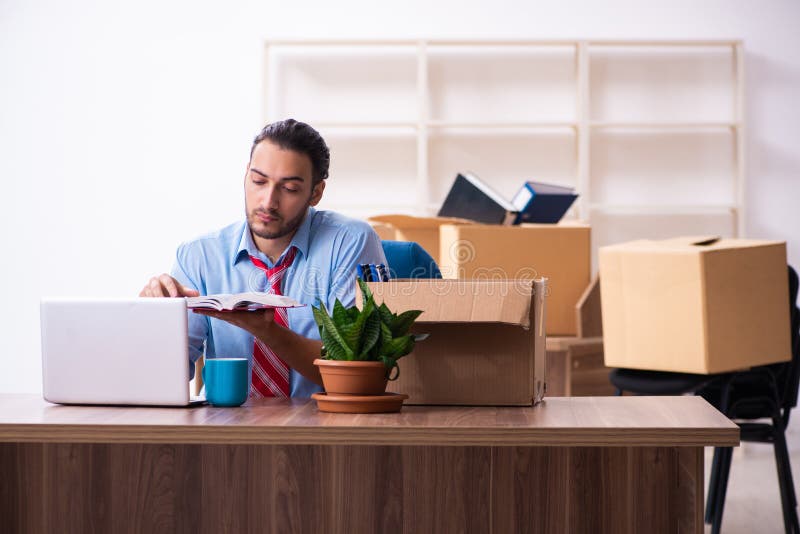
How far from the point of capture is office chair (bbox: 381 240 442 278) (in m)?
2.38

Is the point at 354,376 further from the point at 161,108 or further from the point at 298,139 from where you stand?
the point at 161,108

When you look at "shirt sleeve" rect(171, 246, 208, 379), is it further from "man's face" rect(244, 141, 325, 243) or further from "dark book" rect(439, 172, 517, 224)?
"dark book" rect(439, 172, 517, 224)

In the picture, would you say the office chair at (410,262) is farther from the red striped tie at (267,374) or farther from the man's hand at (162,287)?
the man's hand at (162,287)

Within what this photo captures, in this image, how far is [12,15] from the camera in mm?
5125

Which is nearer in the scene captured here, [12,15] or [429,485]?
[429,485]

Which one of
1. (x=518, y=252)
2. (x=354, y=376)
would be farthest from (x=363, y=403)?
(x=518, y=252)

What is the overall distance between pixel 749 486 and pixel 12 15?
4229 mm

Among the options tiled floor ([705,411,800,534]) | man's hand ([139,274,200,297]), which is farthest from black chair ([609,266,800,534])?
man's hand ([139,274,200,297])

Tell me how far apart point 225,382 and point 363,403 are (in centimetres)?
28

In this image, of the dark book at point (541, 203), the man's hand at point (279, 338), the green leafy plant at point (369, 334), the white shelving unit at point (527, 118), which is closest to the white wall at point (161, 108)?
the white shelving unit at point (527, 118)

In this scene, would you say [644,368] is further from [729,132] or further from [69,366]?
[729,132]

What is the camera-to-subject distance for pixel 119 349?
5.47 ft

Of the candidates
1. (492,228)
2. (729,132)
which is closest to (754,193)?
(729,132)

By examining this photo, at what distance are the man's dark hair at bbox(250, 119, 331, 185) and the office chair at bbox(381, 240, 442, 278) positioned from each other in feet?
0.98
